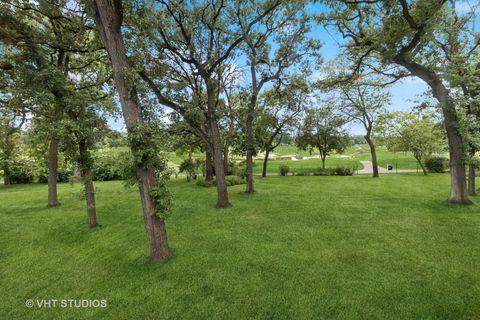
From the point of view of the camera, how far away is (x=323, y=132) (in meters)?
24.0

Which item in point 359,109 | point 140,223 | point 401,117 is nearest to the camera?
point 140,223

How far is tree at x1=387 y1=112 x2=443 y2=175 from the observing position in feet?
66.0

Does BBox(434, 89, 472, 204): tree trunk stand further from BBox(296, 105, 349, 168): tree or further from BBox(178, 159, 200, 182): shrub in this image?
BBox(178, 159, 200, 182): shrub

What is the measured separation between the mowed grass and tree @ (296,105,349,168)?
1491cm

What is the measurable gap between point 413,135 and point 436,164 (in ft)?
17.6

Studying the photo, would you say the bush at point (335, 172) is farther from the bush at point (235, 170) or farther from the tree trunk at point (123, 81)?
the tree trunk at point (123, 81)

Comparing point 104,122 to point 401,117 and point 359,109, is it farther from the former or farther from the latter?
point 401,117

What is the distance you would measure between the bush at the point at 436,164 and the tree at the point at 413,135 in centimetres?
165

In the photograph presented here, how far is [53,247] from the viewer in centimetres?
592

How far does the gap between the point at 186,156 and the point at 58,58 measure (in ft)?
47.0

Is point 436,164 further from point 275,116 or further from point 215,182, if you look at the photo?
point 215,182

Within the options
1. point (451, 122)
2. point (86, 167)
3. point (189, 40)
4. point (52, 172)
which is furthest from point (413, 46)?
point (52, 172)

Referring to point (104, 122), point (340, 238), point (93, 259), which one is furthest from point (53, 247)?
point (340, 238)

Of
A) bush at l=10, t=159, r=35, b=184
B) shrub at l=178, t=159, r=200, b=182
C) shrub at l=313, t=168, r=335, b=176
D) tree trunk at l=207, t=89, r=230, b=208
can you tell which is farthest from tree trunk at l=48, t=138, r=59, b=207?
shrub at l=313, t=168, r=335, b=176
